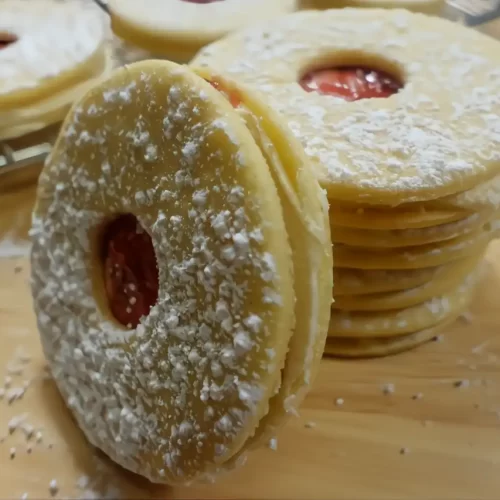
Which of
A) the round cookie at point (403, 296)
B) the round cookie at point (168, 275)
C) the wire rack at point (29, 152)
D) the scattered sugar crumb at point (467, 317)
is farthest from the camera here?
the wire rack at point (29, 152)

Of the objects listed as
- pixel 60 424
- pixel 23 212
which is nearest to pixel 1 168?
pixel 23 212

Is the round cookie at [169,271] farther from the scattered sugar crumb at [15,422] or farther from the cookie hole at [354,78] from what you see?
the cookie hole at [354,78]

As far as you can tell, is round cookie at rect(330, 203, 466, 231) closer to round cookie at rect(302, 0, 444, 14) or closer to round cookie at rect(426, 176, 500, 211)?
round cookie at rect(426, 176, 500, 211)

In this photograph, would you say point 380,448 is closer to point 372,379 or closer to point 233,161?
point 372,379

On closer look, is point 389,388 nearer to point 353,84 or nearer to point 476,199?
point 476,199

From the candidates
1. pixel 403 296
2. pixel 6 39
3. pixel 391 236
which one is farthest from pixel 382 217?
pixel 6 39

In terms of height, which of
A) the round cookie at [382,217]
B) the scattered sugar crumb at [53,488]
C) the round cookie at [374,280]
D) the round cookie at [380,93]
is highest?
the round cookie at [380,93]

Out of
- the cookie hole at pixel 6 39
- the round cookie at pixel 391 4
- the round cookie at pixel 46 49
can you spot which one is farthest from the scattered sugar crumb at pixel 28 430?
the round cookie at pixel 391 4
